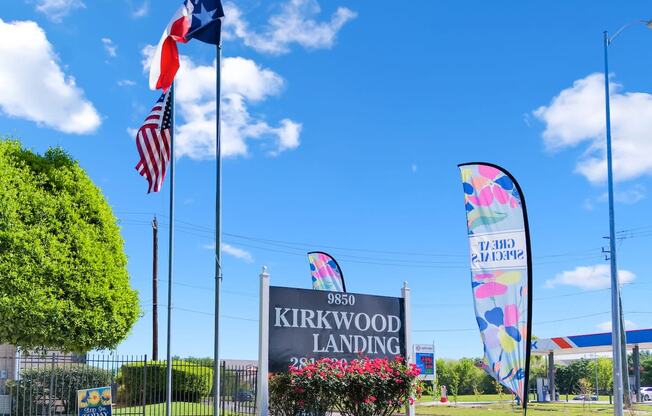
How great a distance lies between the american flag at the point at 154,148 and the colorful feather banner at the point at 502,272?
7841 millimetres

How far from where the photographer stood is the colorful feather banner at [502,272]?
18250 millimetres

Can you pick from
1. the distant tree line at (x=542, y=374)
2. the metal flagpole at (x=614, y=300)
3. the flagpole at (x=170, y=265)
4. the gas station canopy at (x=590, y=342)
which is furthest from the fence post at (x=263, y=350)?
the distant tree line at (x=542, y=374)

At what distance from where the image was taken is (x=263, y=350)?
15.7 metres

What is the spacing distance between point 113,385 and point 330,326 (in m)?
14.6

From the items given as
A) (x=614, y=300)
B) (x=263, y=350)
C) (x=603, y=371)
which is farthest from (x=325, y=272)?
(x=603, y=371)

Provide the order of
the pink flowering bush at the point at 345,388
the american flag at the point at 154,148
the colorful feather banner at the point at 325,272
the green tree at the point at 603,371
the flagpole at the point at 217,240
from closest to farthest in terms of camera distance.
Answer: the flagpole at the point at 217,240
the pink flowering bush at the point at 345,388
the american flag at the point at 154,148
the colorful feather banner at the point at 325,272
the green tree at the point at 603,371

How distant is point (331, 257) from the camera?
34.1m

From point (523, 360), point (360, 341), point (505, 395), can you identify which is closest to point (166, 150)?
point (360, 341)

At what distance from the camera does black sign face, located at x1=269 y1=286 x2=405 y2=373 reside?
16.1m

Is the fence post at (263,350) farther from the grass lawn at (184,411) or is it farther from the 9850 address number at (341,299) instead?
the grass lawn at (184,411)

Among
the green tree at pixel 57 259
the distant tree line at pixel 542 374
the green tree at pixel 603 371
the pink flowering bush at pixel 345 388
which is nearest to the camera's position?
the pink flowering bush at pixel 345 388

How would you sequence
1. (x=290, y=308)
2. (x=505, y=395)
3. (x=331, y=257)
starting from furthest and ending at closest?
1. (x=505, y=395)
2. (x=331, y=257)
3. (x=290, y=308)

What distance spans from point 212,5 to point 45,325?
8.20m

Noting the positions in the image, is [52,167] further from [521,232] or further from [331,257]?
[331,257]
